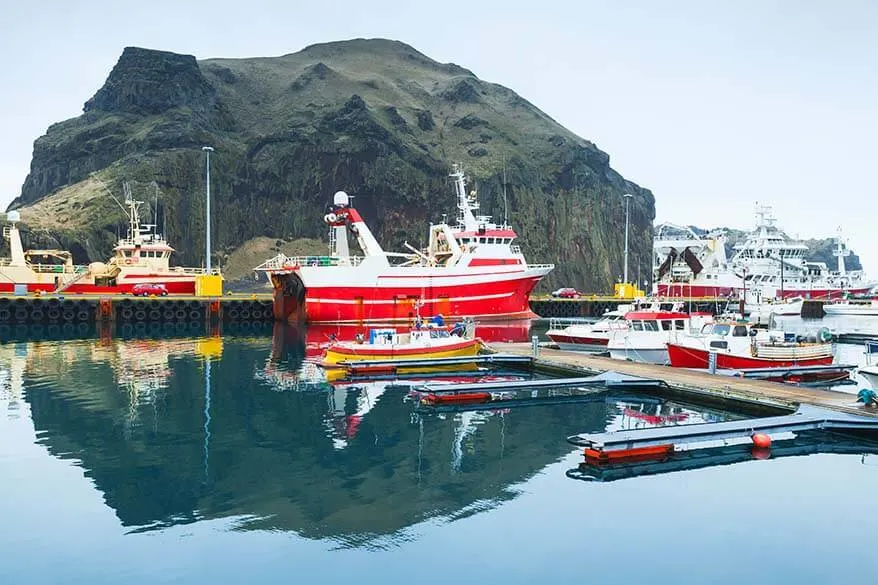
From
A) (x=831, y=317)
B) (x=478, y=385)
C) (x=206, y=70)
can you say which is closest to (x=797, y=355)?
(x=478, y=385)

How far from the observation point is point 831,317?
8238 cm

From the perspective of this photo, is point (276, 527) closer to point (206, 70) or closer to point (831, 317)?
point (831, 317)

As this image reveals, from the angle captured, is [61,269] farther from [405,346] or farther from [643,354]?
[643,354]

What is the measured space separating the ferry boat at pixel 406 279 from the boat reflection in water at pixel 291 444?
2199cm

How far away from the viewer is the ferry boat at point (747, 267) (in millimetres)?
86938

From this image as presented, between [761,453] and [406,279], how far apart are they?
3834cm

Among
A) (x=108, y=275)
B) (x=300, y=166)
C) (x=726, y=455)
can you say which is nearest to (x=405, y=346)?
(x=726, y=455)

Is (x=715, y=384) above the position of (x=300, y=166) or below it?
below

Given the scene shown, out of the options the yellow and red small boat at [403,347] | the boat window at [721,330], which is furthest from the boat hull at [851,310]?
the yellow and red small boat at [403,347]

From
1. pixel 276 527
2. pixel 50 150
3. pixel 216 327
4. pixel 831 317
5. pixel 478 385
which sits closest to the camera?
pixel 276 527

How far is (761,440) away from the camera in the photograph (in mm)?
18391

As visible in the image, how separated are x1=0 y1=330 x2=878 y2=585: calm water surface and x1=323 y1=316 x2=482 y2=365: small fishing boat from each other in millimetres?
7318

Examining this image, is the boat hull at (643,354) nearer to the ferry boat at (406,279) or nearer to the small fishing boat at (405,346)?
the small fishing boat at (405,346)

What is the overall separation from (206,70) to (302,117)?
3550 centimetres
